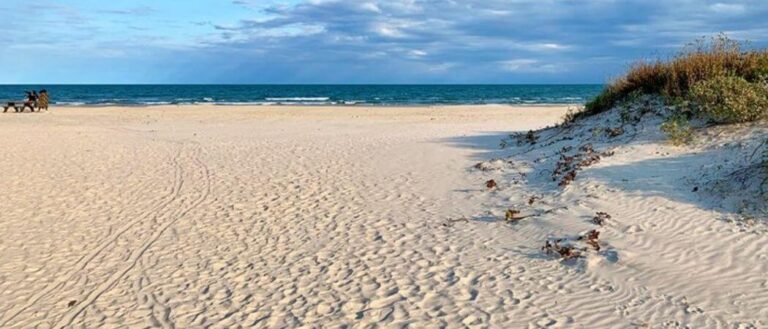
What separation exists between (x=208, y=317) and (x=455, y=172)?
7163 mm

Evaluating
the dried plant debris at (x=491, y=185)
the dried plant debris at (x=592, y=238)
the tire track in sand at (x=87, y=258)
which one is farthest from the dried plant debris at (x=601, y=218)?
the tire track in sand at (x=87, y=258)

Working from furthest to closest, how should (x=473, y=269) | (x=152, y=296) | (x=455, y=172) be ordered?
(x=455, y=172) < (x=473, y=269) < (x=152, y=296)

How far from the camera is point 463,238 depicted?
7.84m

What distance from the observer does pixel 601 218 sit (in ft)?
25.1

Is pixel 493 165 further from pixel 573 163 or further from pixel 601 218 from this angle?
pixel 601 218

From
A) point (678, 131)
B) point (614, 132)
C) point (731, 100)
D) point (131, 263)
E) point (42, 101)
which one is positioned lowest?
point (131, 263)

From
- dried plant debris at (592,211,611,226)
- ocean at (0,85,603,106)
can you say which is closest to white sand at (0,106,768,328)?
dried plant debris at (592,211,611,226)

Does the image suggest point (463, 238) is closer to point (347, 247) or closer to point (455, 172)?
point (347, 247)

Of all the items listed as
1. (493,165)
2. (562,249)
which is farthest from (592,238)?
(493,165)

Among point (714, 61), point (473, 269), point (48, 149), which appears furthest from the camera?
point (48, 149)

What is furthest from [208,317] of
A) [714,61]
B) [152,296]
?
[714,61]

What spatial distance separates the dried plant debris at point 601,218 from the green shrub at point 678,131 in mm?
3628

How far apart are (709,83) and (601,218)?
17.8ft

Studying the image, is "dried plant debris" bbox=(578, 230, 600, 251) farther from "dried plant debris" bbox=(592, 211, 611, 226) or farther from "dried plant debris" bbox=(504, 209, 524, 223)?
"dried plant debris" bbox=(504, 209, 524, 223)
